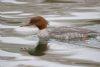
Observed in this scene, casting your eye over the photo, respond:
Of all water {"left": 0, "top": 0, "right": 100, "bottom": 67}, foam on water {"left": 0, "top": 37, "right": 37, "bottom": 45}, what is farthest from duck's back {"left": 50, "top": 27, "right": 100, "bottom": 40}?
foam on water {"left": 0, "top": 37, "right": 37, "bottom": 45}

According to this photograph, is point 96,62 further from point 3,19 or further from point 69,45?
point 3,19

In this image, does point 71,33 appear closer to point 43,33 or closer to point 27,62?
point 43,33

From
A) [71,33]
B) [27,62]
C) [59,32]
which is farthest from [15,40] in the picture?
[27,62]

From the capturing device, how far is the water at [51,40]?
970 cm

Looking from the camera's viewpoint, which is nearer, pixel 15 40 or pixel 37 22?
pixel 15 40

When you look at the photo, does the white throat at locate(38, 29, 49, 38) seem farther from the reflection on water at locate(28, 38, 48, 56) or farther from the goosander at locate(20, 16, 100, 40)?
the reflection on water at locate(28, 38, 48, 56)

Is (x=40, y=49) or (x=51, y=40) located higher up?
(x=40, y=49)

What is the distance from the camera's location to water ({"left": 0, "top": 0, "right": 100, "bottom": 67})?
9.70 m

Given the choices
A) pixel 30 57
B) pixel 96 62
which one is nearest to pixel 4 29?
pixel 30 57

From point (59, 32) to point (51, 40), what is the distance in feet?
1.08

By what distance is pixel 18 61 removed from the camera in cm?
968

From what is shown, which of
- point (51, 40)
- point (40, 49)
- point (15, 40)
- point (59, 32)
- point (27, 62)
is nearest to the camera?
point (27, 62)

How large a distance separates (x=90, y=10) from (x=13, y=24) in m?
3.29

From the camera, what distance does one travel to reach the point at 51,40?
12094 millimetres
